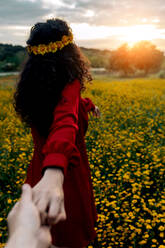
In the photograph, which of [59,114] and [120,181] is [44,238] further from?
[120,181]

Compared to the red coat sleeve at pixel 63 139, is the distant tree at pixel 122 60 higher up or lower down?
higher up

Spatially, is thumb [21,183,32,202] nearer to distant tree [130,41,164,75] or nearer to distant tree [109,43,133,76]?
distant tree [109,43,133,76]

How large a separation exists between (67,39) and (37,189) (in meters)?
1.01

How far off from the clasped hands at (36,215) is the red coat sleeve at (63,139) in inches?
3.6

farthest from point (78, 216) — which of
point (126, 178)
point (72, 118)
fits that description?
point (126, 178)

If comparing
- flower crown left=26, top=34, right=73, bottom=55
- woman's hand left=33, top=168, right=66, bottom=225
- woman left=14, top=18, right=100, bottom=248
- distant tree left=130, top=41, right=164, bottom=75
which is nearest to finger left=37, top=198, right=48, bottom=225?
woman's hand left=33, top=168, right=66, bottom=225

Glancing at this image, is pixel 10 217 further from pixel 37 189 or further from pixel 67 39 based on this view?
pixel 67 39

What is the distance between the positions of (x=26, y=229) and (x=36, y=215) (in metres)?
0.06

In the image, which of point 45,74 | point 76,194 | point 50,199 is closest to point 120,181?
point 76,194

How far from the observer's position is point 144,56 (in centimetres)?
4050

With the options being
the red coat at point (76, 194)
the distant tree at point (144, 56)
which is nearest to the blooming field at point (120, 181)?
the red coat at point (76, 194)

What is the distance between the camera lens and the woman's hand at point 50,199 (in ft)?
1.71

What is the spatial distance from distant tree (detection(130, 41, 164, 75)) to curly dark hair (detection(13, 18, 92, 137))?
135ft

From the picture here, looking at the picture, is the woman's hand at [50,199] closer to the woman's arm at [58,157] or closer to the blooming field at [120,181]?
the woman's arm at [58,157]
